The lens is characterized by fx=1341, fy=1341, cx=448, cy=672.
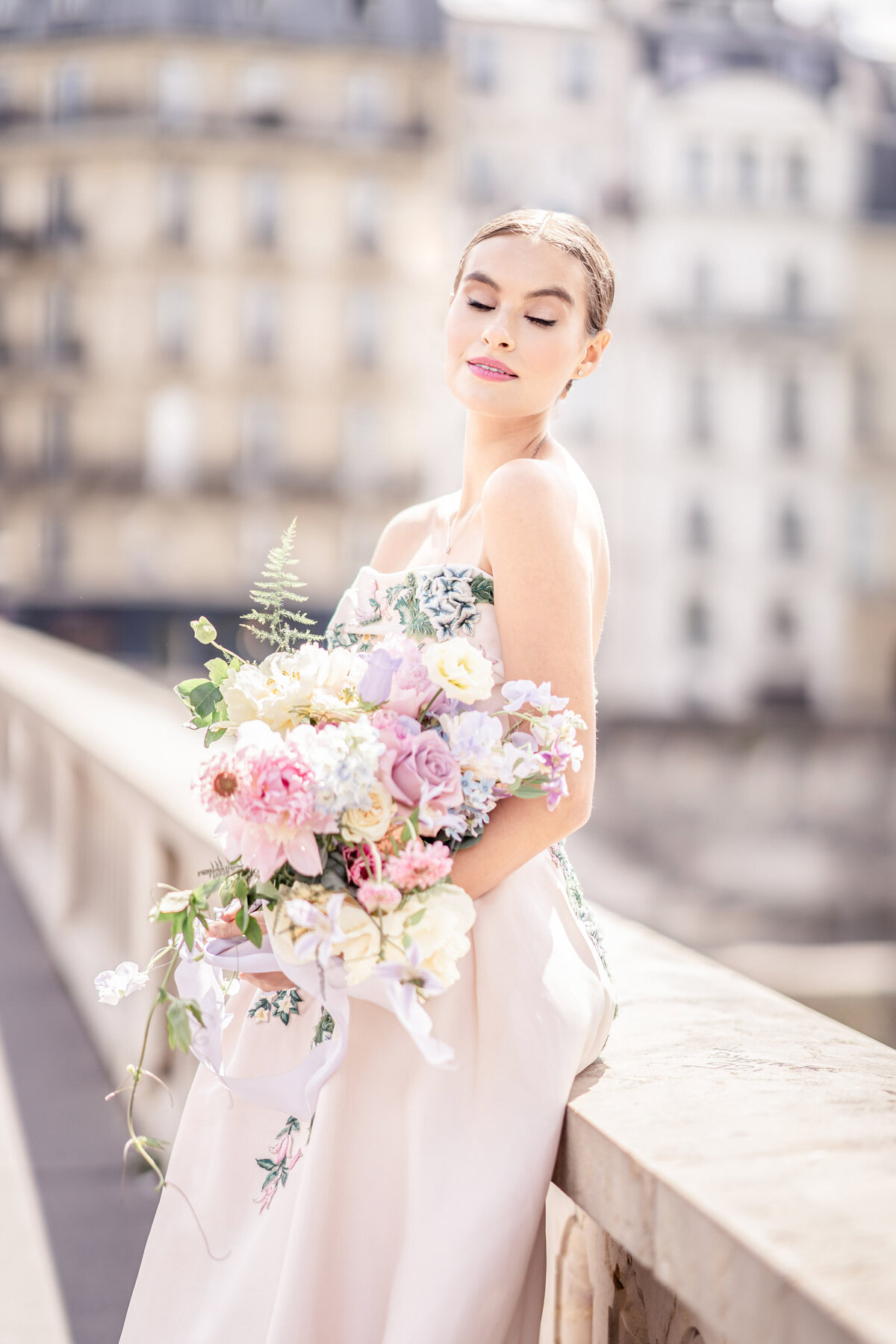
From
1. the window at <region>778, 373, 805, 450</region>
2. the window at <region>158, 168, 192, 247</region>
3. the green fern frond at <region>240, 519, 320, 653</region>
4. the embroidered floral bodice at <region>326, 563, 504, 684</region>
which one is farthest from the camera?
the window at <region>778, 373, 805, 450</region>

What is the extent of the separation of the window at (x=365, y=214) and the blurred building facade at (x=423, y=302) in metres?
0.10

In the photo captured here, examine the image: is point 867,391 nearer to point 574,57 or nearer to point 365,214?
point 574,57

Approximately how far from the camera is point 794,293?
40.4 meters

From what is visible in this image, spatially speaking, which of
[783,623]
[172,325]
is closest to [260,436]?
[172,325]

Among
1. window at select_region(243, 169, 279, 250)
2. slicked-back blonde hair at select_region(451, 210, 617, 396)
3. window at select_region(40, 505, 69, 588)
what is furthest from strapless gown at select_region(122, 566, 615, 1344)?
window at select_region(243, 169, 279, 250)

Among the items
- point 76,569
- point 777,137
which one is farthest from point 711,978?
point 777,137

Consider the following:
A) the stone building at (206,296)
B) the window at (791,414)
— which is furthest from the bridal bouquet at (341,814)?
the window at (791,414)

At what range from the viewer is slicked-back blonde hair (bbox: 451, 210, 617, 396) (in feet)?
6.17

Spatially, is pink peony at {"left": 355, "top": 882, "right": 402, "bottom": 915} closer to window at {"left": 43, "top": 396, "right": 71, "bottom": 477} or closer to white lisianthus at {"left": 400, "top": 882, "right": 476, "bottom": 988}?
white lisianthus at {"left": 400, "top": 882, "right": 476, "bottom": 988}

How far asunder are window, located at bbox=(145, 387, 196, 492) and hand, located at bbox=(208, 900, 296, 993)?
1400 inches

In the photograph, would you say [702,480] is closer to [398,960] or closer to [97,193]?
[97,193]

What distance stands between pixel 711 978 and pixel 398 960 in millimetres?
1004

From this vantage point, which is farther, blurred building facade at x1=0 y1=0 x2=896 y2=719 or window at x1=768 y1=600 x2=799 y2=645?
window at x1=768 y1=600 x2=799 y2=645

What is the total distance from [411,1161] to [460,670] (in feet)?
1.93
